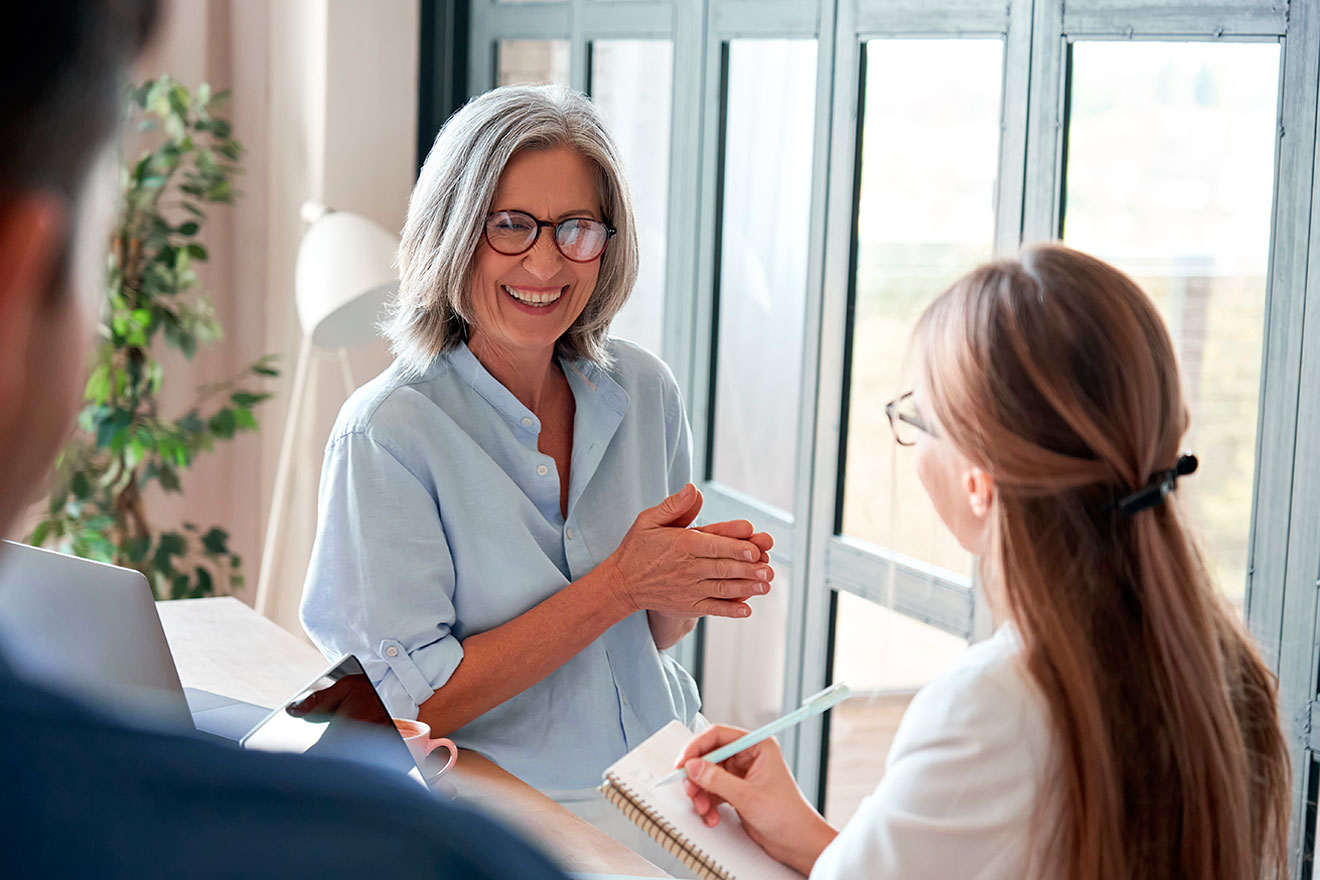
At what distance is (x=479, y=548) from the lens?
5.22ft

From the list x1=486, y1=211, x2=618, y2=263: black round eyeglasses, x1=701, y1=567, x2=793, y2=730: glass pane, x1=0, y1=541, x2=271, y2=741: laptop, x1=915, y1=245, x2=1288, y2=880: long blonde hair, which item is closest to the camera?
x1=915, y1=245, x2=1288, y2=880: long blonde hair

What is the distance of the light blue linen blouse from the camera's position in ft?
4.99

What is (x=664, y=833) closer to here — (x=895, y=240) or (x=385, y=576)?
(x=385, y=576)

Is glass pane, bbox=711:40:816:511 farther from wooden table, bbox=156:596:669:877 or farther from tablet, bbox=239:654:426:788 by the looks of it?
tablet, bbox=239:654:426:788

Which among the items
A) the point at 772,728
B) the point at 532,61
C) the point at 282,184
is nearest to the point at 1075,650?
the point at 772,728

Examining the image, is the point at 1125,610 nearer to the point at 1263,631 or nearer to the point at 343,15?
the point at 1263,631

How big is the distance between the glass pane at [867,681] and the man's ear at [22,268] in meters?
2.09

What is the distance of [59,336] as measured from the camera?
0.93 feet

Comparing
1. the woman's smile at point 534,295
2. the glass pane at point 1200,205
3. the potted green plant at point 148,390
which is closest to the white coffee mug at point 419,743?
the woman's smile at point 534,295

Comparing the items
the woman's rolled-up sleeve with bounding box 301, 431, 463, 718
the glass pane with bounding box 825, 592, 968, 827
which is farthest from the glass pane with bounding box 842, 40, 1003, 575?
the woman's rolled-up sleeve with bounding box 301, 431, 463, 718

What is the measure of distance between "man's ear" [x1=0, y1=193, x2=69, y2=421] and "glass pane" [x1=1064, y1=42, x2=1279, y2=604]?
1592 millimetres

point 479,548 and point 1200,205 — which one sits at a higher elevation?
point 1200,205

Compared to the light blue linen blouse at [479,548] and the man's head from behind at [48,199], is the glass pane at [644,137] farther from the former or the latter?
the man's head from behind at [48,199]

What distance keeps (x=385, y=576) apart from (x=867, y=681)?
1235 millimetres
